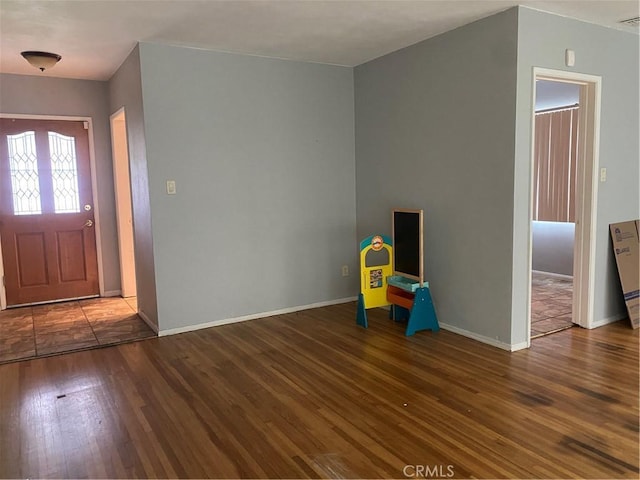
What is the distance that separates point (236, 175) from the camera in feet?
15.3

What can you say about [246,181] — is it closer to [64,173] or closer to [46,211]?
[64,173]

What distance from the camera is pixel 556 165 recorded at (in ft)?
21.4

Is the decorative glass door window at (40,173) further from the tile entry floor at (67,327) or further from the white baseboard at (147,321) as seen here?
the white baseboard at (147,321)

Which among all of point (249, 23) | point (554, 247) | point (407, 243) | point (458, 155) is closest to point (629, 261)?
point (458, 155)

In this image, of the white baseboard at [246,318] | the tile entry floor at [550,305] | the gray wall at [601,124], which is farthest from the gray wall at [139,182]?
the tile entry floor at [550,305]

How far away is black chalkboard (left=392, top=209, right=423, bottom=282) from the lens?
425cm

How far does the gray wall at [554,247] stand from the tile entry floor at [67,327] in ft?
16.7

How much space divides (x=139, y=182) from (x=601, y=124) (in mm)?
4125

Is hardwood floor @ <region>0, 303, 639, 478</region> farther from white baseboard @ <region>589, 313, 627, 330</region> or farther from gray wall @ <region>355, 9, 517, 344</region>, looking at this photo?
gray wall @ <region>355, 9, 517, 344</region>

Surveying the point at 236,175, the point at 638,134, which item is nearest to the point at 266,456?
the point at 236,175

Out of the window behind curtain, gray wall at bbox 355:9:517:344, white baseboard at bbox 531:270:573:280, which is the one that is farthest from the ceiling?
white baseboard at bbox 531:270:573:280

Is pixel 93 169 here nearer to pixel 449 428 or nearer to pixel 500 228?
pixel 500 228

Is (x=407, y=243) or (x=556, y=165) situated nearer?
(x=407, y=243)

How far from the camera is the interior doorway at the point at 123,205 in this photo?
5.67 metres
